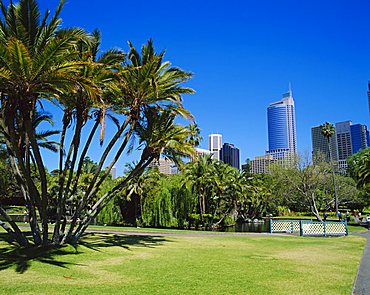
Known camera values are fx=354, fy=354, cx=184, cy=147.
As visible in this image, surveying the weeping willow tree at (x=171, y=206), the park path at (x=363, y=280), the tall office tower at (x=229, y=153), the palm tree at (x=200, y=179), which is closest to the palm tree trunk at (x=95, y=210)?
the park path at (x=363, y=280)

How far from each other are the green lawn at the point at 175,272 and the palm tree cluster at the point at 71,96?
8.54 feet

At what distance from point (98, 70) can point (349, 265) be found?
1266cm

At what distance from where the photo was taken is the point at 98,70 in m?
15.4

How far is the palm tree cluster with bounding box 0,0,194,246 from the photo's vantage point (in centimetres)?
1152

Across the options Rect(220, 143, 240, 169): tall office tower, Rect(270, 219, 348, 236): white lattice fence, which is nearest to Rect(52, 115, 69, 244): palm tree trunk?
Rect(270, 219, 348, 236): white lattice fence

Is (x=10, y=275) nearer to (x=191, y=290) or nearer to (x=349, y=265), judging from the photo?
(x=191, y=290)

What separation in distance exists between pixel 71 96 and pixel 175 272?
825 cm

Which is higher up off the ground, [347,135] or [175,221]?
[347,135]

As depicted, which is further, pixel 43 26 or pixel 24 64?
pixel 43 26

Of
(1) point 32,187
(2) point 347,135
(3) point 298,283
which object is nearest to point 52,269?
(1) point 32,187

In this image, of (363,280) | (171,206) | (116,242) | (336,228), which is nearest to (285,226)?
(336,228)

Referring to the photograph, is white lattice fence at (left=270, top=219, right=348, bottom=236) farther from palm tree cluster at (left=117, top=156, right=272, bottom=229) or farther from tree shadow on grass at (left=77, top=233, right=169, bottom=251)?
palm tree cluster at (left=117, top=156, right=272, bottom=229)

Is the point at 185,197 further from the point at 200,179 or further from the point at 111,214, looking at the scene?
the point at 111,214

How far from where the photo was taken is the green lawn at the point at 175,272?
8.97m
